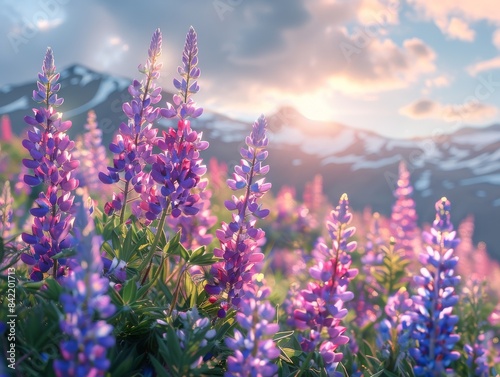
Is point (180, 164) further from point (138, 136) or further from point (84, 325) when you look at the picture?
point (84, 325)

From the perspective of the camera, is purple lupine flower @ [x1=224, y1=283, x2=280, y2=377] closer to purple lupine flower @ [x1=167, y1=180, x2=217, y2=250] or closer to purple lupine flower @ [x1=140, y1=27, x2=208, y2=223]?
purple lupine flower @ [x1=140, y1=27, x2=208, y2=223]

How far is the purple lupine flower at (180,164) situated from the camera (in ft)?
5.82

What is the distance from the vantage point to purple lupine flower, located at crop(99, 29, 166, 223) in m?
1.93

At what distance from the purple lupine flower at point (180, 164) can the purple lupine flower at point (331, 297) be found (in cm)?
51

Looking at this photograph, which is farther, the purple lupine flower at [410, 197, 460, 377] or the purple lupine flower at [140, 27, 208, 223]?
the purple lupine flower at [410, 197, 460, 377]

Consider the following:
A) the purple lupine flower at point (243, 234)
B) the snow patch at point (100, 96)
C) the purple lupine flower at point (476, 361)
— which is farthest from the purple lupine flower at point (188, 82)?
the snow patch at point (100, 96)

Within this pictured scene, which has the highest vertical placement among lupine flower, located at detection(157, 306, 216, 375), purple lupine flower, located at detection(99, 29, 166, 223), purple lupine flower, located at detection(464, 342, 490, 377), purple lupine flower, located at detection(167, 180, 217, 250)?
purple lupine flower, located at detection(99, 29, 166, 223)

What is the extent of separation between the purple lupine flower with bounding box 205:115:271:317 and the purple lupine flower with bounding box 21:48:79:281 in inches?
21.7

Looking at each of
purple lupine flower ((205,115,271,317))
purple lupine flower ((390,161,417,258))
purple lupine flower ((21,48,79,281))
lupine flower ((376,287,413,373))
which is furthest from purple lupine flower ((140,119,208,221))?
purple lupine flower ((390,161,417,258))

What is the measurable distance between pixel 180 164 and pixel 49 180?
48 centimetres

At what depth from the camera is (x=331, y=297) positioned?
1.74 meters

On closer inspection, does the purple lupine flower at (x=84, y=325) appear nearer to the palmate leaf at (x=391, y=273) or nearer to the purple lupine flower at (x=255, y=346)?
the purple lupine flower at (x=255, y=346)

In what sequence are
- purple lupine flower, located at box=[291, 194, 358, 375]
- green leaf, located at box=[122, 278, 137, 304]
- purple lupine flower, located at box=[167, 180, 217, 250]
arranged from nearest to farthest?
green leaf, located at box=[122, 278, 137, 304], purple lupine flower, located at box=[291, 194, 358, 375], purple lupine flower, located at box=[167, 180, 217, 250]

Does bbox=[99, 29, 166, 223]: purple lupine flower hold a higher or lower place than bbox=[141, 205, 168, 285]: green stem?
higher
